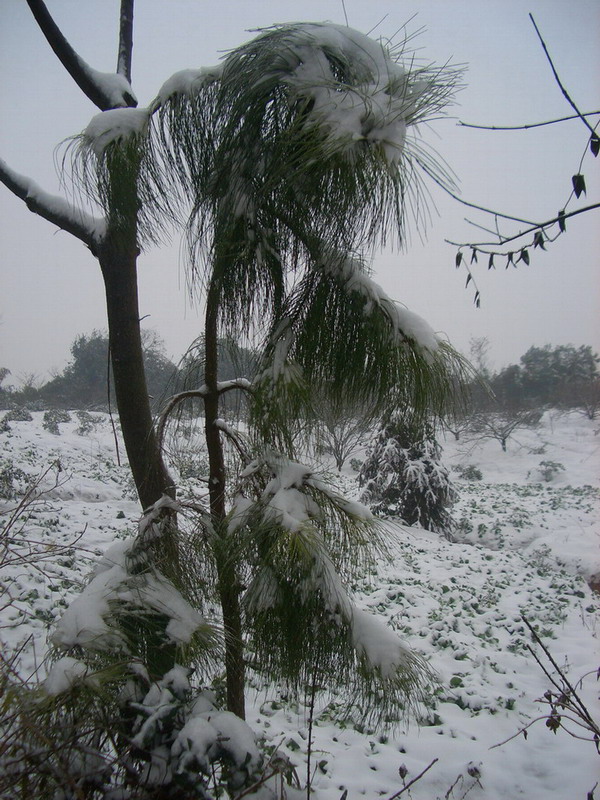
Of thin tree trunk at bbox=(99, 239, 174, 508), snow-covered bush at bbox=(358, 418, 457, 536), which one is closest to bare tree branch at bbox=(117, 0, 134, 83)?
thin tree trunk at bbox=(99, 239, 174, 508)

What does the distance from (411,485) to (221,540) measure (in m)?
6.42

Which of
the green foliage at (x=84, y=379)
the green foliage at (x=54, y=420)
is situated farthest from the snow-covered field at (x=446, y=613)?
the green foliage at (x=84, y=379)

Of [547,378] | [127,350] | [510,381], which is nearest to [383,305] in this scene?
[127,350]

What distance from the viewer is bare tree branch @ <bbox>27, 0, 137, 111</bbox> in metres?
1.72

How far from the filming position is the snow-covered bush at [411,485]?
7.06 metres

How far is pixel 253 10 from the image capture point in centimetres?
130

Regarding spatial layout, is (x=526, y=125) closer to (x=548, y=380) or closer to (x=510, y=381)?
(x=510, y=381)

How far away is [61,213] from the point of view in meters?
1.81

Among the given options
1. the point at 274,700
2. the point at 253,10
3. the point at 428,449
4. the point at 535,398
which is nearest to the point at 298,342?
the point at 253,10

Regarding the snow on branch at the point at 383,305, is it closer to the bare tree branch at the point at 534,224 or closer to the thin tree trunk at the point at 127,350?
the bare tree branch at the point at 534,224

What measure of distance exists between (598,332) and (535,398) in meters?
11.8

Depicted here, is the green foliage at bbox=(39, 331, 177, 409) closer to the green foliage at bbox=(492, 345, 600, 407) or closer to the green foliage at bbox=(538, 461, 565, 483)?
the green foliage at bbox=(492, 345, 600, 407)

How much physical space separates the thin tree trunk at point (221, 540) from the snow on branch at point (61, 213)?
838mm

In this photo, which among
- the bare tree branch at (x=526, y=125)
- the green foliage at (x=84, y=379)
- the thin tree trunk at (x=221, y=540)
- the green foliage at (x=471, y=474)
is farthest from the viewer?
the green foliage at (x=471, y=474)
